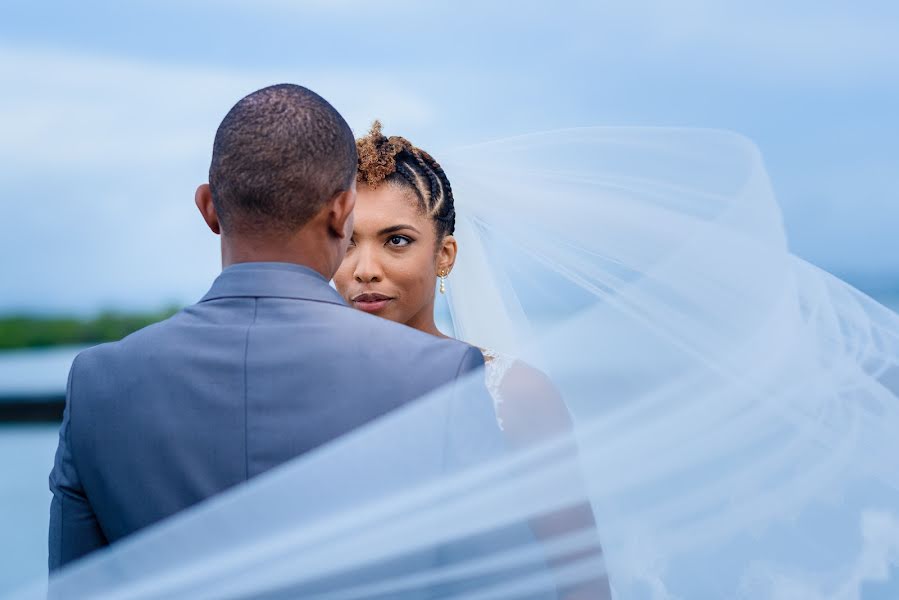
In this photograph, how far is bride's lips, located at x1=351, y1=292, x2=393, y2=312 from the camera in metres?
2.49

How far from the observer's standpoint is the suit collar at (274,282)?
4.65 feet

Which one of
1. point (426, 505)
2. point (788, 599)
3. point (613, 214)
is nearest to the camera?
point (426, 505)

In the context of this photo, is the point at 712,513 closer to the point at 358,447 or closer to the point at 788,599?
the point at 788,599

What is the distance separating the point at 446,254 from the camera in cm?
266

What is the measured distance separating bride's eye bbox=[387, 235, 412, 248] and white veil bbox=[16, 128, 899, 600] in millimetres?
316

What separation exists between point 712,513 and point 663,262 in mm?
677

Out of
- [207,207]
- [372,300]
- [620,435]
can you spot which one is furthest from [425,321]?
[207,207]

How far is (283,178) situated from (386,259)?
1.12 meters

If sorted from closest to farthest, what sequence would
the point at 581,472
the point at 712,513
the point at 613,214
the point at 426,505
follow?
the point at 426,505, the point at 581,472, the point at 712,513, the point at 613,214

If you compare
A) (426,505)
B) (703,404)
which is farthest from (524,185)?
(426,505)

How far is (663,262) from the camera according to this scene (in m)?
2.58

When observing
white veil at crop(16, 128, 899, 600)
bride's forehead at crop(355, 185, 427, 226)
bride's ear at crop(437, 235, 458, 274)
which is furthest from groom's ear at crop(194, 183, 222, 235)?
bride's ear at crop(437, 235, 458, 274)

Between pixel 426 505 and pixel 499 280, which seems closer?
pixel 426 505

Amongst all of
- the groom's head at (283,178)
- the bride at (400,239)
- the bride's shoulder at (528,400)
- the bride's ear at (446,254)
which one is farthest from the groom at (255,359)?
the bride's ear at (446,254)
